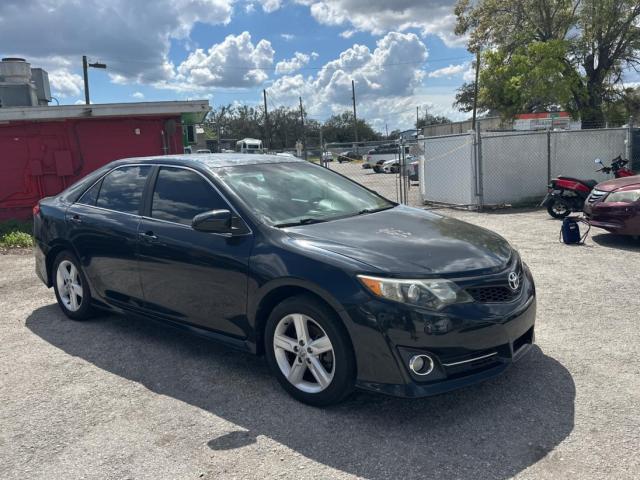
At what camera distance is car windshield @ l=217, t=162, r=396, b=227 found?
4.07 metres

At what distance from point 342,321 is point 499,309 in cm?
93

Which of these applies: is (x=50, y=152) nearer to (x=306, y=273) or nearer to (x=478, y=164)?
(x=478, y=164)

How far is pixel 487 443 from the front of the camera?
3086 mm

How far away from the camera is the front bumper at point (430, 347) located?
10.4 feet

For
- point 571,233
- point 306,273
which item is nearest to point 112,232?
point 306,273

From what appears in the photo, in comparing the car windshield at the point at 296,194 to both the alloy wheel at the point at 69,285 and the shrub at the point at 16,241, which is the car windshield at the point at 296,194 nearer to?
the alloy wheel at the point at 69,285

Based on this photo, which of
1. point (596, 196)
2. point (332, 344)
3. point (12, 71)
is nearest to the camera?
point (332, 344)

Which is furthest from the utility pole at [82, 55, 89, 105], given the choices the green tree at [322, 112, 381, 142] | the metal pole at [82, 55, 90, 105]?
the green tree at [322, 112, 381, 142]

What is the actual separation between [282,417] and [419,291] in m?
1.15

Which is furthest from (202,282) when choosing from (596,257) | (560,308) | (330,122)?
(330,122)

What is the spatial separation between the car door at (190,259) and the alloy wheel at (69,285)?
1.23 meters

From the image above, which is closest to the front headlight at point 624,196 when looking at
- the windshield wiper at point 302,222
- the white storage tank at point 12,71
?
the windshield wiper at point 302,222

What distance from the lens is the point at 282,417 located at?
3477mm

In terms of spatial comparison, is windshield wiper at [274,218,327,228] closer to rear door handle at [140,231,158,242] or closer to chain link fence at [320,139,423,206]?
rear door handle at [140,231,158,242]
